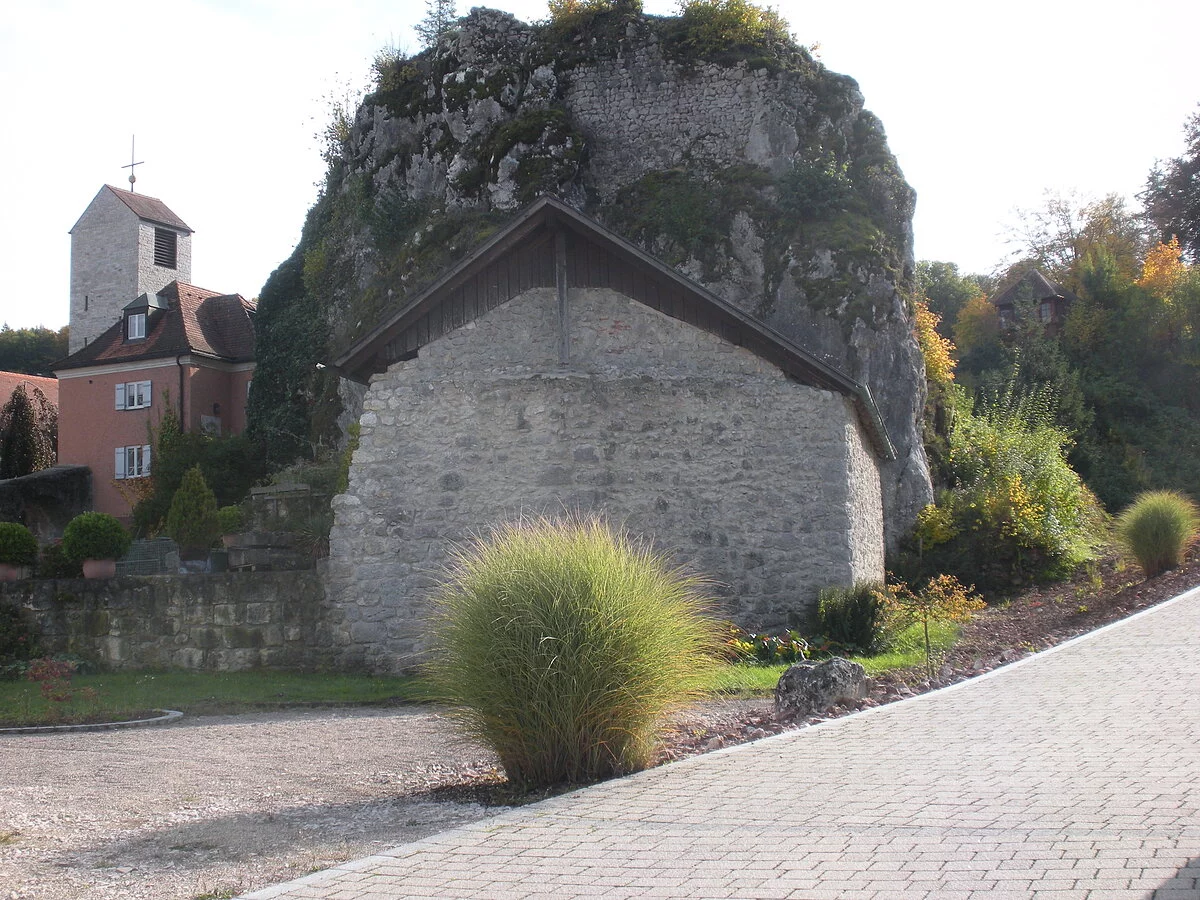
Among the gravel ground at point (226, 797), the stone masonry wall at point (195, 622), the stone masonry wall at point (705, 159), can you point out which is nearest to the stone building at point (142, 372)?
the stone masonry wall at point (705, 159)

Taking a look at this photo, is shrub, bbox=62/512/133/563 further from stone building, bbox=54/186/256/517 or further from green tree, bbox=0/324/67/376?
green tree, bbox=0/324/67/376

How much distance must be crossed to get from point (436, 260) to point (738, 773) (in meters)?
20.2

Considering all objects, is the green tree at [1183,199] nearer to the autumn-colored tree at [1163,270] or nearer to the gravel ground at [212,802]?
the autumn-colored tree at [1163,270]

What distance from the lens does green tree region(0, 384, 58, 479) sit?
129 ft

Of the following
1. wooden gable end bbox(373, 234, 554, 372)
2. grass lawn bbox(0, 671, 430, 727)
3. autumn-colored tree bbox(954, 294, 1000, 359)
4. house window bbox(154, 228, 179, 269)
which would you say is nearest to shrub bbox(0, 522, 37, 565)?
grass lawn bbox(0, 671, 430, 727)

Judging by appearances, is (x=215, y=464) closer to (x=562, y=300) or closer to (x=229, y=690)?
(x=229, y=690)

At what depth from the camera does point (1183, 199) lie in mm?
36594

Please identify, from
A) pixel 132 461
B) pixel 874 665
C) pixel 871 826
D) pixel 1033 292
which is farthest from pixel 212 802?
pixel 1033 292

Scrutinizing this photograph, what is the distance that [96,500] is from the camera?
3419 cm

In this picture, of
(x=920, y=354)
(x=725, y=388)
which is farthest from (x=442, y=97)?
(x=725, y=388)

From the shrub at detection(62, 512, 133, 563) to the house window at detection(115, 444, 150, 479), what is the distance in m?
19.1

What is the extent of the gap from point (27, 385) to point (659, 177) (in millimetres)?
29810

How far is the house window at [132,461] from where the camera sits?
33.1 metres

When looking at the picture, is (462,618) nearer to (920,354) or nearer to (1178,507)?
(1178,507)
